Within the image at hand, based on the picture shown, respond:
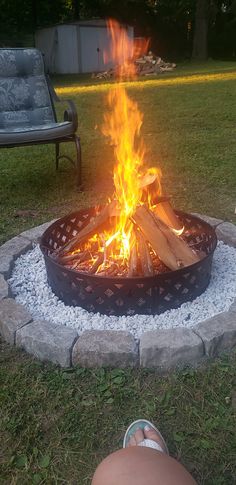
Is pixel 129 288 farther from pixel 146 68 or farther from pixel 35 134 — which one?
pixel 146 68

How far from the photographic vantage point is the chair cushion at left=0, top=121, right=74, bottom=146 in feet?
13.8

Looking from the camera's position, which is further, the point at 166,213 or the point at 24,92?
the point at 24,92

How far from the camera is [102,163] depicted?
18.5 feet

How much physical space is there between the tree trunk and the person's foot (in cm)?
2281

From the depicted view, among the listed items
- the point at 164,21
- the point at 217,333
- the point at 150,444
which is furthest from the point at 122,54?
the point at 150,444

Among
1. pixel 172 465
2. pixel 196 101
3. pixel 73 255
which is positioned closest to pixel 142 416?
pixel 172 465

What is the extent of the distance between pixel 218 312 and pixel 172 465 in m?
1.16

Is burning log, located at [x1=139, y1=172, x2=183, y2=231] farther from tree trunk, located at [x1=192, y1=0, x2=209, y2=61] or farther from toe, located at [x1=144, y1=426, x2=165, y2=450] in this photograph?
tree trunk, located at [x1=192, y1=0, x2=209, y2=61]

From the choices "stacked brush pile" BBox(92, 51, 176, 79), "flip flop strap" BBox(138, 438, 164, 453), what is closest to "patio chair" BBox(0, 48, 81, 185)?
"flip flop strap" BBox(138, 438, 164, 453)

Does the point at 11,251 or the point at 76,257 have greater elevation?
the point at 76,257

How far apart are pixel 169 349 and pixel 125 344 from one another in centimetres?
22

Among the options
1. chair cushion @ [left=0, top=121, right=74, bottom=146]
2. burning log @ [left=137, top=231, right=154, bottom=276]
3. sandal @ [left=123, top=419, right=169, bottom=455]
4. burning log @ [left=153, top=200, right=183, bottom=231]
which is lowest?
sandal @ [left=123, top=419, right=169, bottom=455]

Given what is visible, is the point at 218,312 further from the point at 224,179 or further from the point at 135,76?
the point at 135,76

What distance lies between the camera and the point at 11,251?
10.3 ft
